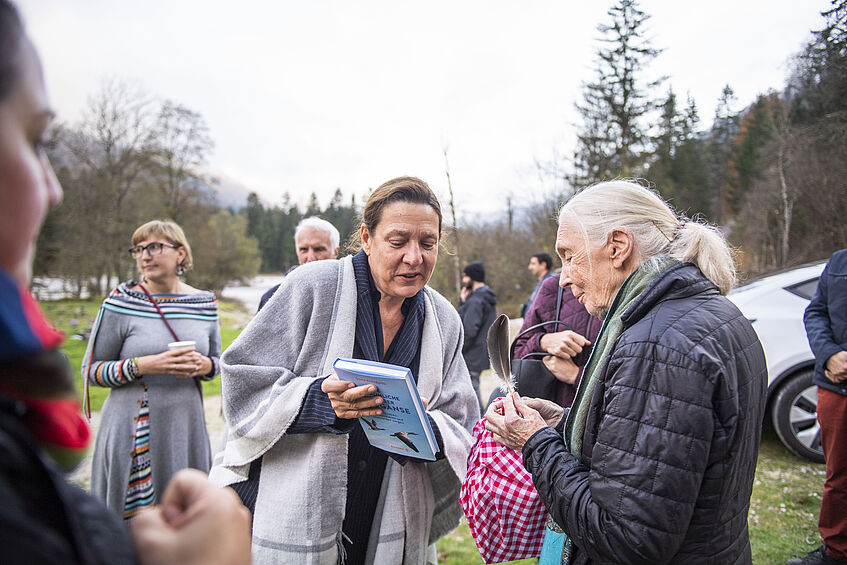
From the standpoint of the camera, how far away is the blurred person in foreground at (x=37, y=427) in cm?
48

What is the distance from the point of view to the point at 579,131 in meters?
24.0

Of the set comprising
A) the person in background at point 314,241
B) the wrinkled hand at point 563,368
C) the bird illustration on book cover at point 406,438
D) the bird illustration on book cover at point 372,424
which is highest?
the person in background at point 314,241

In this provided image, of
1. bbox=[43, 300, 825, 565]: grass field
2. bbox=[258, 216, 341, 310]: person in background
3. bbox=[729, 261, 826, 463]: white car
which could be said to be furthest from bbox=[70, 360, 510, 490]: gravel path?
Answer: bbox=[729, 261, 826, 463]: white car

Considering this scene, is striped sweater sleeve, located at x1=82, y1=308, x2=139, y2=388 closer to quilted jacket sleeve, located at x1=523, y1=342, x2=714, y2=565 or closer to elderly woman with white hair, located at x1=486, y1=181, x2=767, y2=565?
elderly woman with white hair, located at x1=486, y1=181, x2=767, y2=565

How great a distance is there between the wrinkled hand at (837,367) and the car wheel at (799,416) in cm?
182

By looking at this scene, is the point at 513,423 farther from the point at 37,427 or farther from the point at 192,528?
the point at 37,427

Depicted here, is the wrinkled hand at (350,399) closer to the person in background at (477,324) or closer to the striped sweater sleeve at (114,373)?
the striped sweater sleeve at (114,373)

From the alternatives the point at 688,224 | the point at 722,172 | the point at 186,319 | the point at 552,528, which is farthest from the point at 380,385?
the point at 722,172

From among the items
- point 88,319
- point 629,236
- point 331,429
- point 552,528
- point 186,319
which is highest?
point 629,236

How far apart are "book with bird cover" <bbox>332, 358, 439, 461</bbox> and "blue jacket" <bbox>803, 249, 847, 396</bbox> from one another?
3.14m

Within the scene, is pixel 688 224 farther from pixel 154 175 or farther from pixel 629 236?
pixel 154 175

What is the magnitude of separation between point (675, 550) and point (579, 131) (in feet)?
83.0

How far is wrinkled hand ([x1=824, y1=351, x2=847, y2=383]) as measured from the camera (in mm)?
3126

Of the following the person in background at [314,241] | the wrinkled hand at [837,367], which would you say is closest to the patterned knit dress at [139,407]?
the person in background at [314,241]
